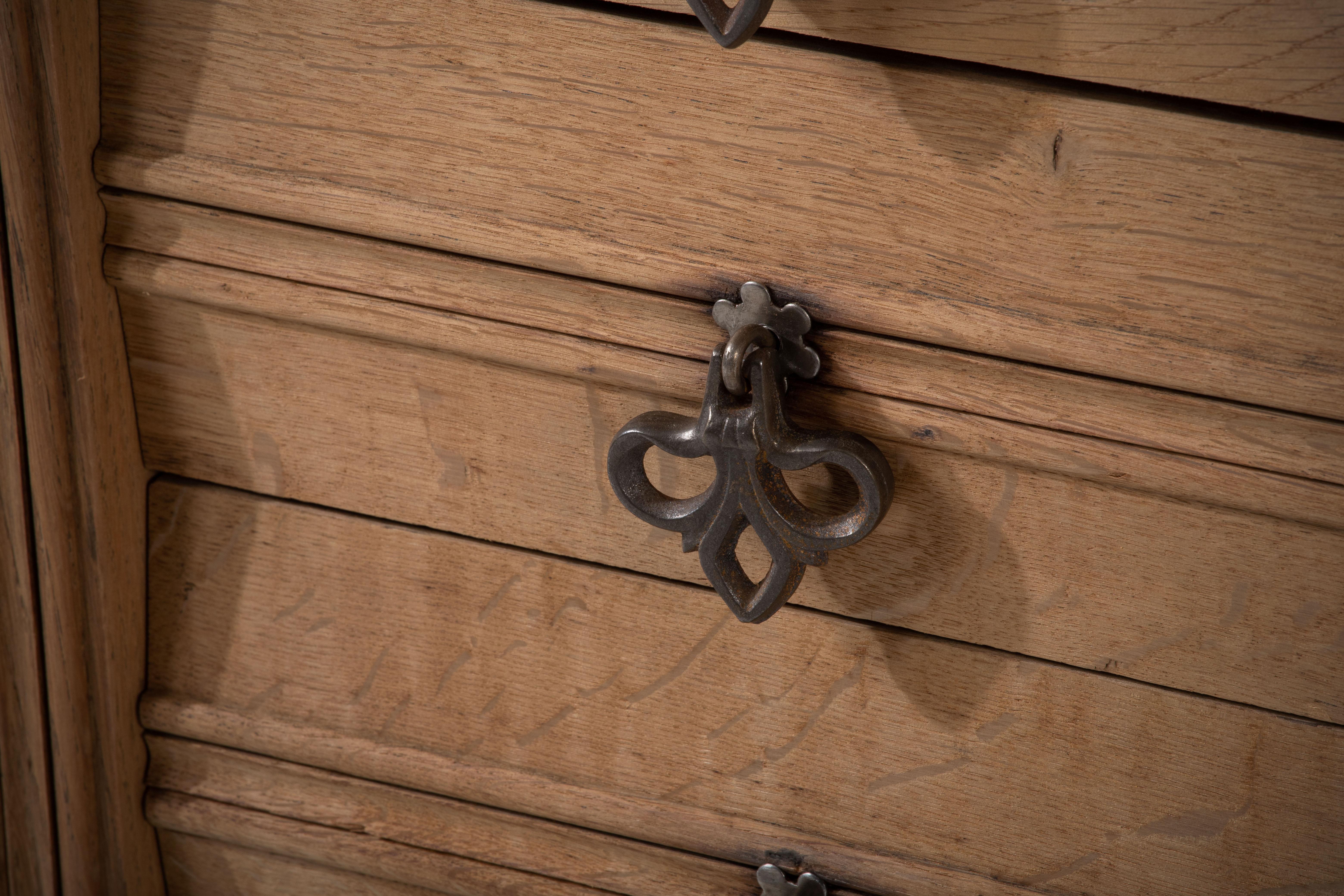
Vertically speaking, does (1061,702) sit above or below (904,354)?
below

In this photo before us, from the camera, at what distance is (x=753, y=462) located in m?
0.45

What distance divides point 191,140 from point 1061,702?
1.79ft

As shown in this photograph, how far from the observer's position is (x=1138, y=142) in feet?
1.39

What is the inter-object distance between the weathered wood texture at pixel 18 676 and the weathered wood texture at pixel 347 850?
0.07 meters

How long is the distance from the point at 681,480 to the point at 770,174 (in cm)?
17

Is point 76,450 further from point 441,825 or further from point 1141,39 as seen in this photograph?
point 1141,39

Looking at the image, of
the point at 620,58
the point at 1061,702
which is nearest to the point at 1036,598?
the point at 1061,702

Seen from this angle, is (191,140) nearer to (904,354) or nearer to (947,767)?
(904,354)

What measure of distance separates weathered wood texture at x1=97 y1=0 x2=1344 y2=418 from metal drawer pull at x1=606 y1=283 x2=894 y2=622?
0.03m

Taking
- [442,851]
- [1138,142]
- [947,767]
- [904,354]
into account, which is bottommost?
[442,851]

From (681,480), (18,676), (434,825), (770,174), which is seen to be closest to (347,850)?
(434,825)

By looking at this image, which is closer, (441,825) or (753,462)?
(753,462)

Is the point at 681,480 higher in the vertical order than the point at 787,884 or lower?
higher

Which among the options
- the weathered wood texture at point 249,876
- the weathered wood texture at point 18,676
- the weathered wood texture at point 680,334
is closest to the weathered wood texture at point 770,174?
the weathered wood texture at point 680,334
